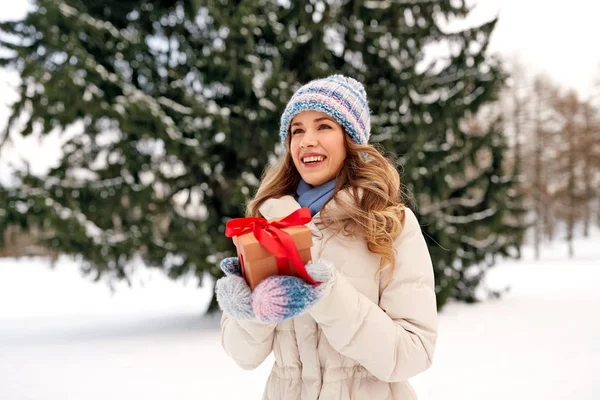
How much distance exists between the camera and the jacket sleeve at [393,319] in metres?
1.17

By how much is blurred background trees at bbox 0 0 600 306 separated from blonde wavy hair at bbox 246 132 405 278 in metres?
3.16

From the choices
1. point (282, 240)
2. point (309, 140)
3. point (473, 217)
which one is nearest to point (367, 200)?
point (309, 140)

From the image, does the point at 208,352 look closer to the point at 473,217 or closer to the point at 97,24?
the point at 97,24

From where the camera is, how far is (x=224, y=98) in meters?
7.00

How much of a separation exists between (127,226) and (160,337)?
6.00 feet

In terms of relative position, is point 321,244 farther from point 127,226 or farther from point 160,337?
point 160,337

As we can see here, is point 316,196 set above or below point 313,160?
below

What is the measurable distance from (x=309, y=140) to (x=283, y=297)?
27.3 inches

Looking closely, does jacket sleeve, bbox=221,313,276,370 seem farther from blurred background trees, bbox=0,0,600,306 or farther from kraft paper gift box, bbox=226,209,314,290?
blurred background trees, bbox=0,0,600,306

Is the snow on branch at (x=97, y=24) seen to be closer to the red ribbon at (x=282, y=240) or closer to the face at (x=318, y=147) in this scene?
the face at (x=318, y=147)

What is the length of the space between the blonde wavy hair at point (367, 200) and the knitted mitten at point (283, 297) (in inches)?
14.4

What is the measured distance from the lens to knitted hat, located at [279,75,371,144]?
60.8 inches

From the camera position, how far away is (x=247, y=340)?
1.39 meters

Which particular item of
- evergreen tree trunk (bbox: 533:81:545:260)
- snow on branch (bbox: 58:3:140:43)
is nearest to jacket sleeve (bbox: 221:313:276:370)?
snow on branch (bbox: 58:3:140:43)
